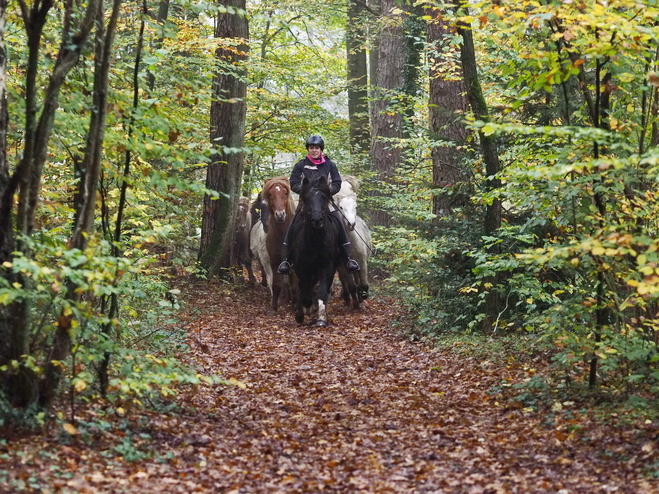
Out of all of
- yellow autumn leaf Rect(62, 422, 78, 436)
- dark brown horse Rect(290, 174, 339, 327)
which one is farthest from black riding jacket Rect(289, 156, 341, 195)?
yellow autumn leaf Rect(62, 422, 78, 436)

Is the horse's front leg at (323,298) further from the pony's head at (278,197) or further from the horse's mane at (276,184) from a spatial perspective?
the horse's mane at (276,184)

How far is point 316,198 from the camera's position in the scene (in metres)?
11.9

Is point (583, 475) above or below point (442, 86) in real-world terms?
below

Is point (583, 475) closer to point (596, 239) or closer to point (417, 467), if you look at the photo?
point (417, 467)

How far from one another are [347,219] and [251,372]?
228 inches

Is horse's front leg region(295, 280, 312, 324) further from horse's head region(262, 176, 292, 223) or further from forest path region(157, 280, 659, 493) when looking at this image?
forest path region(157, 280, 659, 493)

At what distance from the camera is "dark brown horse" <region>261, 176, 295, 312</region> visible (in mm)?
13133

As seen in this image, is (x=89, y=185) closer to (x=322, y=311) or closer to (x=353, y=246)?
(x=322, y=311)

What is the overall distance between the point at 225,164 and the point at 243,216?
8.52 feet

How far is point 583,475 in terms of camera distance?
16.7ft

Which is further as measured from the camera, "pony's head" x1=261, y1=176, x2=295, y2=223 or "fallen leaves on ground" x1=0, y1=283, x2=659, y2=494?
"pony's head" x1=261, y1=176, x2=295, y2=223

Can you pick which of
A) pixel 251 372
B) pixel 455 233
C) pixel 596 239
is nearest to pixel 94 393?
pixel 251 372

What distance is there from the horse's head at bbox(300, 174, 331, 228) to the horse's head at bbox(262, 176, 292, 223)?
986 millimetres

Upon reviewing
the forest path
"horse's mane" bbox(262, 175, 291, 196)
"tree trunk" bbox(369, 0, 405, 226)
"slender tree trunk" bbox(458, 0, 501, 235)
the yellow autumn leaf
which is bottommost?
the forest path
